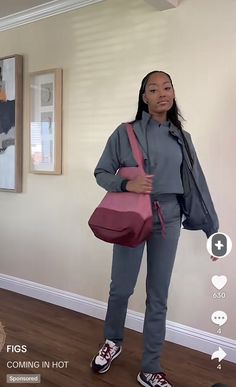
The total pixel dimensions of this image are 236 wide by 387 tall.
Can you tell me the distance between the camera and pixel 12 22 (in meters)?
2.87

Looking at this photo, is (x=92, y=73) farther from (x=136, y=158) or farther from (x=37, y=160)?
(x=136, y=158)

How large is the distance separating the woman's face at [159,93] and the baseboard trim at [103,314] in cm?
119

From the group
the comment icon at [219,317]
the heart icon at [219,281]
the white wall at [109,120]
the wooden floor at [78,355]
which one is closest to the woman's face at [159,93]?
the white wall at [109,120]

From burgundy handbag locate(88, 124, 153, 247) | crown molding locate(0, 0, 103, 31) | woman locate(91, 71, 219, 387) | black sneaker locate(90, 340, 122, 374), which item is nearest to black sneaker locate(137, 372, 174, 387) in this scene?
woman locate(91, 71, 219, 387)

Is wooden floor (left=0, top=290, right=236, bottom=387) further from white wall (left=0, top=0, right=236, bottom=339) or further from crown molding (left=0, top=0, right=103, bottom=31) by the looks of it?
crown molding (left=0, top=0, right=103, bottom=31)

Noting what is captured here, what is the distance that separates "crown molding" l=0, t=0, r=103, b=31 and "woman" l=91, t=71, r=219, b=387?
3.80 feet

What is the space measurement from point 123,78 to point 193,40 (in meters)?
0.47

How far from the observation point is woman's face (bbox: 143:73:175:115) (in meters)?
1.61

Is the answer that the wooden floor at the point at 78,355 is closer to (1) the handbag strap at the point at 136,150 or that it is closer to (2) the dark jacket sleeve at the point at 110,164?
(2) the dark jacket sleeve at the point at 110,164

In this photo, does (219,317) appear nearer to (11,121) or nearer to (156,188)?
(156,188)

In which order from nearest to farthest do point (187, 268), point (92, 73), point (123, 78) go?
point (187, 268), point (123, 78), point (92, 73)

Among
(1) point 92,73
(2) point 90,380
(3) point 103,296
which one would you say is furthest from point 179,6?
(2) point 90,380

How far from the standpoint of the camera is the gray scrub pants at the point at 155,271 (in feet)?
5.33

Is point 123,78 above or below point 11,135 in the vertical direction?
above
